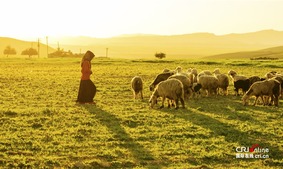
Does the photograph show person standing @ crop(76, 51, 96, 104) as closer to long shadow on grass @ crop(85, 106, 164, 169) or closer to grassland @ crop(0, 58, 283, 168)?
grassland @ crop(0, 58, 283, 168)

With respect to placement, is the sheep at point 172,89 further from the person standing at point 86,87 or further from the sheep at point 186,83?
the person standing at point 86,87

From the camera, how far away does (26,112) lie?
16.1 meters

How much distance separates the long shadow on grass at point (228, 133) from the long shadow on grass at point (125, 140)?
1.93 metres

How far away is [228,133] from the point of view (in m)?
12.4

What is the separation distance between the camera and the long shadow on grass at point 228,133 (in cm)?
1050

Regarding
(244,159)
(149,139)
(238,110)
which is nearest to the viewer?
(244,159)

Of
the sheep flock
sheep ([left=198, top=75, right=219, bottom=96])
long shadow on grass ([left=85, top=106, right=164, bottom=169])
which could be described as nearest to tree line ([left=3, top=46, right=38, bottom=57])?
the sheep flock

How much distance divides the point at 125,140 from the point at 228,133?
3.35 meters

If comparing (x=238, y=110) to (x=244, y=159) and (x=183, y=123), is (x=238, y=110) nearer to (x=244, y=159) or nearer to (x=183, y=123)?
(x=183, y=123)

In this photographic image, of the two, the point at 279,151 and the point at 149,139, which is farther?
the point at 149,139

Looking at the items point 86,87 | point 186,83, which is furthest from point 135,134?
point 186,83

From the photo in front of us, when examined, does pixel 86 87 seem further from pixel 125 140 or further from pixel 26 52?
pixel 26 52

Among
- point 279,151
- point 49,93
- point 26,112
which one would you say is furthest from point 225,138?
point 49,93

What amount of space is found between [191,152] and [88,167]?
2.86 metres
